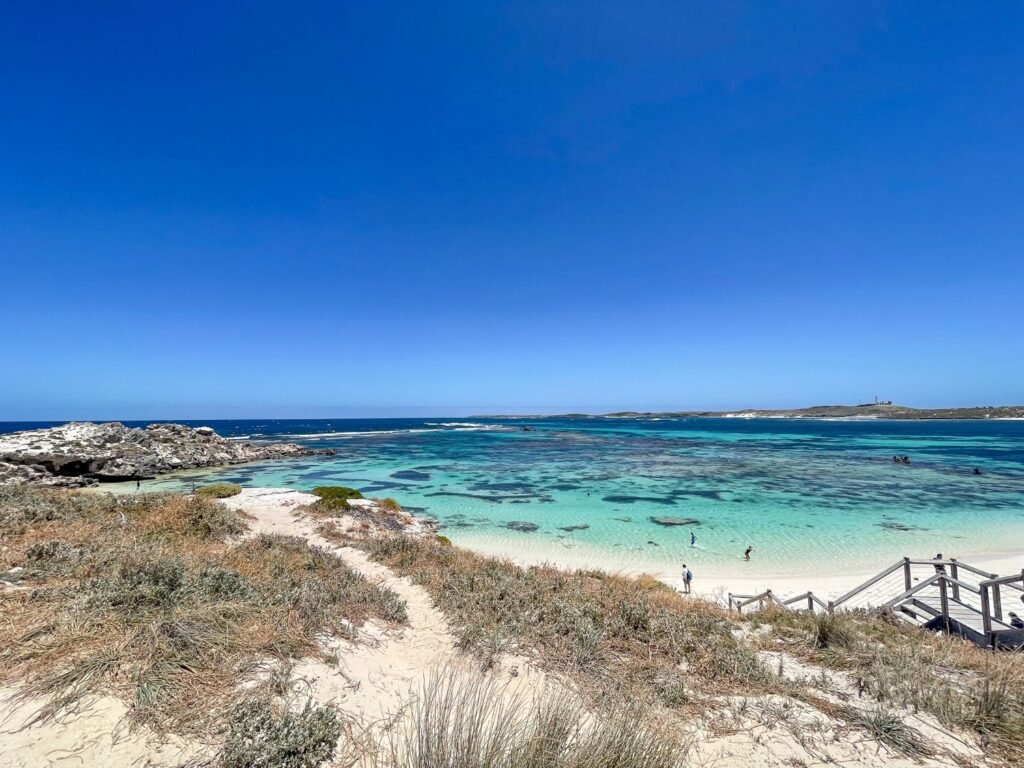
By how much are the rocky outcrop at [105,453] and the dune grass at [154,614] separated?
100 ft

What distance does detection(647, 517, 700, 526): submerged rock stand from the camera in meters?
21.8

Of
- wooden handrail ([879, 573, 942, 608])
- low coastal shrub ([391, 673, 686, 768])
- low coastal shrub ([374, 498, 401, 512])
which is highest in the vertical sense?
low coastal shrub ([391, 673, 686, 768])

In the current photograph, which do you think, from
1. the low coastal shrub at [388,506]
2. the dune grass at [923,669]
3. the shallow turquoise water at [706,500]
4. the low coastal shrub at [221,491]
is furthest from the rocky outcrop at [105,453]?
the dune grass at [923,669]

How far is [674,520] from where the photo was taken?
22.3 m

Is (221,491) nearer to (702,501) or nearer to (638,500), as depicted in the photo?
(638,500)

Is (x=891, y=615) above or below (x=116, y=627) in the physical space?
below

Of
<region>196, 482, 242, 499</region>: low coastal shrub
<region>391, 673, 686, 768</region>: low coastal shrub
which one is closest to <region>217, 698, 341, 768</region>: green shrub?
<region>391, 673, 686, 768</region>: low coastal shrub

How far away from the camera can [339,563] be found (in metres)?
9.56

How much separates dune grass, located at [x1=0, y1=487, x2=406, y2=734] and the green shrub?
0.36 meters

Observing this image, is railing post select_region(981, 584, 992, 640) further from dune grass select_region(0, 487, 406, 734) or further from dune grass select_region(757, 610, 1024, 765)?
dune grass select_region(0, 487, 406, 734)

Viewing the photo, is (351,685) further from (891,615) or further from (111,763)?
(891,615)

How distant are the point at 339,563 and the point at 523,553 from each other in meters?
9.59

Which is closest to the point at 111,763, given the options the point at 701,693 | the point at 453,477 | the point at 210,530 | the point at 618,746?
the point at 618,746

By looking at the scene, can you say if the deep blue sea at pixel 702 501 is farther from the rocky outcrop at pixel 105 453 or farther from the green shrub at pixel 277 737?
the green shrub at pixel 277 737
